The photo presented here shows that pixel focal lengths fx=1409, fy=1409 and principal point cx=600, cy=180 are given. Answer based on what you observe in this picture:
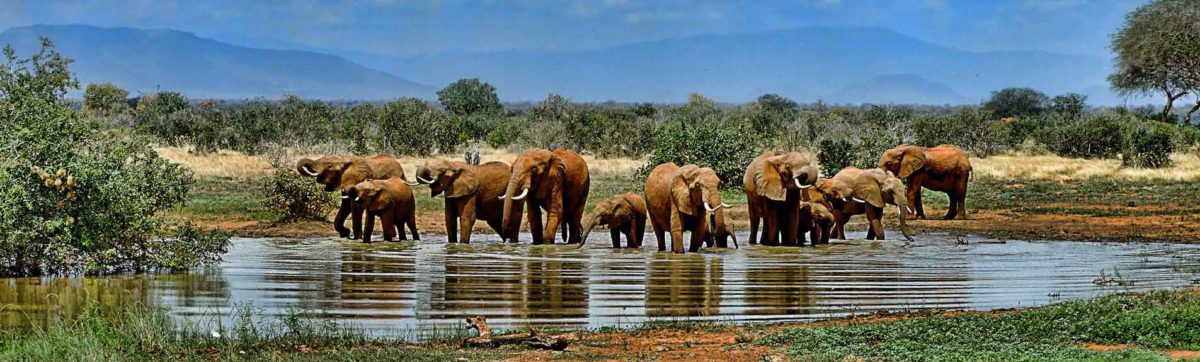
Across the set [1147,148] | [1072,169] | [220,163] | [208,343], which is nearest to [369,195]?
[208,343]

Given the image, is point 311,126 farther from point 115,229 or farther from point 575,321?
point 575,321

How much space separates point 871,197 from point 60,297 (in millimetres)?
13456

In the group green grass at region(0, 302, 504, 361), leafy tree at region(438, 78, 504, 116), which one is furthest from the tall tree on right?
green grass at region(0, 302, 504, 361)

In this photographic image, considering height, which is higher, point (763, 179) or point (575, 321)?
point (763, 179)

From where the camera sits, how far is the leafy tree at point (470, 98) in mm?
95625

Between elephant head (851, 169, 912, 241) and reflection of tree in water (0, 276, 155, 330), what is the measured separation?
12.0 metres

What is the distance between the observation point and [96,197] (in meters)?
A: 17.1

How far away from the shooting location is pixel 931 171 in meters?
28.9

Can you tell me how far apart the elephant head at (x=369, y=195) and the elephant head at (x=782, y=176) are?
608 centimetres

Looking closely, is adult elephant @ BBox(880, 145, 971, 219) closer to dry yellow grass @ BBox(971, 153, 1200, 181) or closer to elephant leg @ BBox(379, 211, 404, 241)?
dry yellow grass @ BBox(971, 153, 1200, 181)

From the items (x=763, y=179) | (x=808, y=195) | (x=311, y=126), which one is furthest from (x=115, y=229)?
(x=311, y=126)

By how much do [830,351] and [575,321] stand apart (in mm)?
3154

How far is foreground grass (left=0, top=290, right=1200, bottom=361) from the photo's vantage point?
10938mm

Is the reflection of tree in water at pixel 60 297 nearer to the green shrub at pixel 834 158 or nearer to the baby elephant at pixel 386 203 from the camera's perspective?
the baby elephant at pixel 386 203
